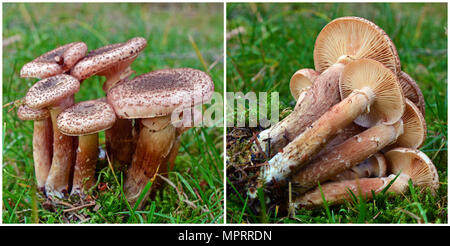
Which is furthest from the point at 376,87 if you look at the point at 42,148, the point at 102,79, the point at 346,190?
the point at 102,79

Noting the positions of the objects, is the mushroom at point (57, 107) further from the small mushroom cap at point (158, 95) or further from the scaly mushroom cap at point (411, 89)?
the scaly mushroom cap at point (411, 89)

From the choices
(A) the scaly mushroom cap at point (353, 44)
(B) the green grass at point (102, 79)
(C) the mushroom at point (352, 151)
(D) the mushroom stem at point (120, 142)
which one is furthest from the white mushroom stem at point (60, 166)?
(A) the scaly mushroom cap at point (353, 44)

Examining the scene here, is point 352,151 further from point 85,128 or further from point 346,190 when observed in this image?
point 85,128

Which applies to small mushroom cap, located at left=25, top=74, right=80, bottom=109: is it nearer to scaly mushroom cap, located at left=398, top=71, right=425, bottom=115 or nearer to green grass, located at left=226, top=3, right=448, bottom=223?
green grass, located at left=226, top=3, right=448, bottom=223

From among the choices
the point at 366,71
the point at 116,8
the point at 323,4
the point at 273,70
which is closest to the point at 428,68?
the point at 323,4

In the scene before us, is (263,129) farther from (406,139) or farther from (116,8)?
(116,8)

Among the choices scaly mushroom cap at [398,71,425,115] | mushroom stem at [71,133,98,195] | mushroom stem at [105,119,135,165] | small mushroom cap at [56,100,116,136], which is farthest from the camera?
mushroom stem at [105,119,135,165]

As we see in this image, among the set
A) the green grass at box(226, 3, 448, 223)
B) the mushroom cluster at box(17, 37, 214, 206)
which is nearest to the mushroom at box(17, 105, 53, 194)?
the mushroom cluster at box(17, 37, 214, 206)
